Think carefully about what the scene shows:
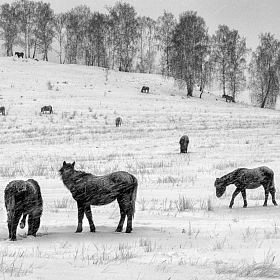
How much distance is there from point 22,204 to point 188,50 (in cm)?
5406

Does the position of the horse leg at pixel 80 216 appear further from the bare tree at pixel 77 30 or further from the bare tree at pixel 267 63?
the bare tree at pixel 77 30

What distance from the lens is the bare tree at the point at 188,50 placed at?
5705 centimetres

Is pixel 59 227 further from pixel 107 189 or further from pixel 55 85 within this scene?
pixel 55 85

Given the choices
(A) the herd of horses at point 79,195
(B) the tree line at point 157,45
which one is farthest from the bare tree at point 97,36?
(A) the herd of horses at point 79,195

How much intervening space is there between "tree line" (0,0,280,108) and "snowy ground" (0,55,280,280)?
18620mm

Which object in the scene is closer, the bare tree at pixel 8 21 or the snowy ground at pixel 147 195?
the snowy ground at pixel 147 195

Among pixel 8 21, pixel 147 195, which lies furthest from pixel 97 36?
pixel 147 195

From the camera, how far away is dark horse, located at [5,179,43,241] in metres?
5.83

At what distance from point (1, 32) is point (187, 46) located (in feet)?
129

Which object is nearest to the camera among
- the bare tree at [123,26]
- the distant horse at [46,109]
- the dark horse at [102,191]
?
the dark horse at [102,191]

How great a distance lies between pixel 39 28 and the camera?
76.8 metres

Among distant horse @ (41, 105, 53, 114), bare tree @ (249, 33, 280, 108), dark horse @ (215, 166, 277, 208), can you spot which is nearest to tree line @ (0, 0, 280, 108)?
bare tree @ (249, 33, 280, 108)

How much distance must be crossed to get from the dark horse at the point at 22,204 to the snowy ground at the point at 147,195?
191 millimetres

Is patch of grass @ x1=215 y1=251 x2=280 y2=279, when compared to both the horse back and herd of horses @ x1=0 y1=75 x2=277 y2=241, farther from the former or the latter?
the horse back
